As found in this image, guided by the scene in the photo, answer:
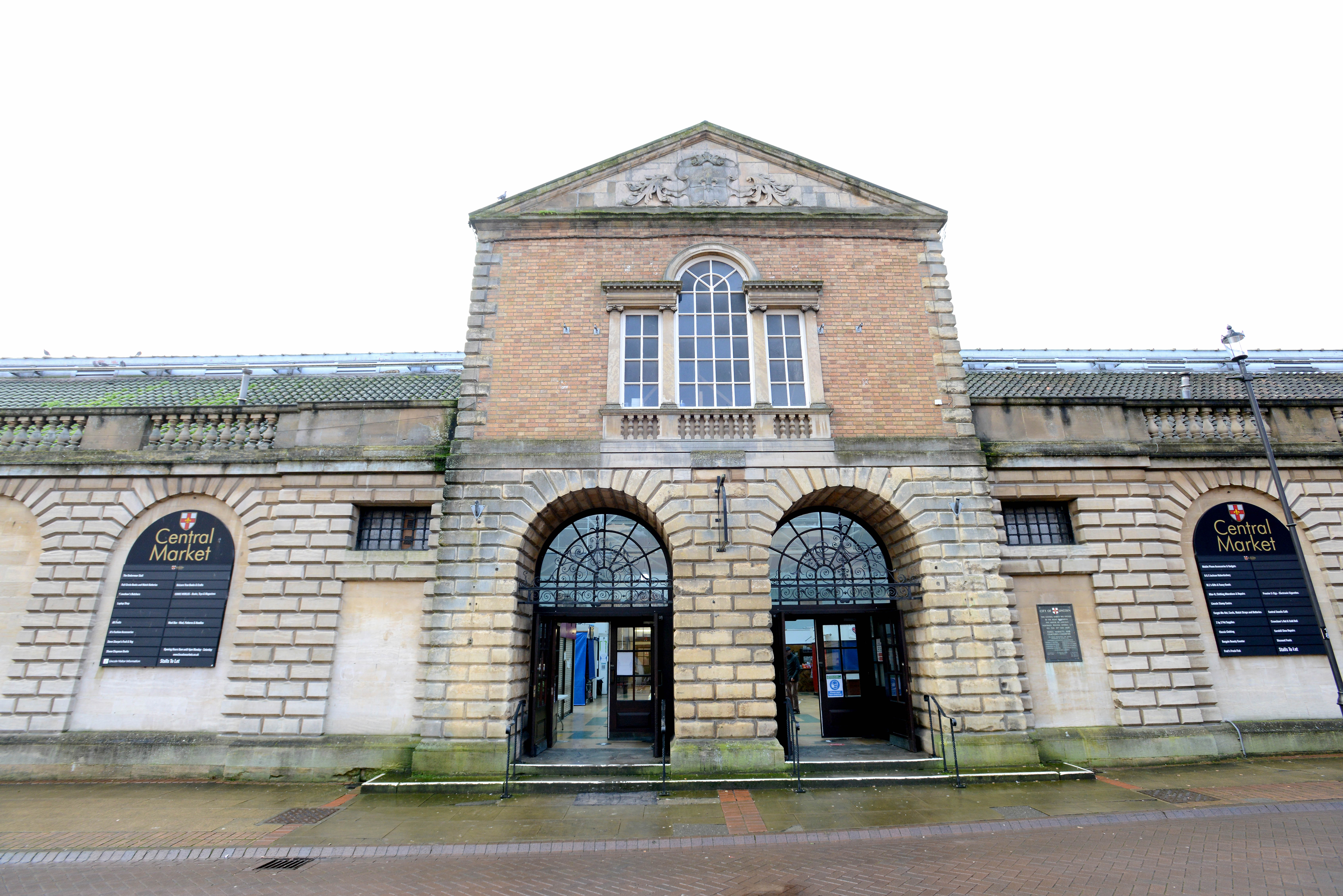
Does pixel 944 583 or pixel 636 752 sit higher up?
pixel 944 583

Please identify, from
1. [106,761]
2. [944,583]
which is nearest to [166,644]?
[106,761]

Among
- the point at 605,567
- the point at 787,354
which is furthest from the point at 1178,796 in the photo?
the point at 605,567

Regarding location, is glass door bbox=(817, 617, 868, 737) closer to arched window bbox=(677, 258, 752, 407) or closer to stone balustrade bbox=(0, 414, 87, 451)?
arched window bbox=(677, 258, 752, 407)

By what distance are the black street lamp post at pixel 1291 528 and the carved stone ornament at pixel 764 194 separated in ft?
28.4

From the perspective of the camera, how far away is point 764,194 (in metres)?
14.0

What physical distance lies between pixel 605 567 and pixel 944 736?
268 inches

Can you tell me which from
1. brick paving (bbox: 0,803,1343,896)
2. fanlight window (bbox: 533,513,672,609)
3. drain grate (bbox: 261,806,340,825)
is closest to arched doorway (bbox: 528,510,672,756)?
fanlight window (bbox: 533,513,672,609)


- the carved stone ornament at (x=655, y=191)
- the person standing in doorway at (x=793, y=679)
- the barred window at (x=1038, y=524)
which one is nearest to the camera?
the barred window at (x=1038, y=524)

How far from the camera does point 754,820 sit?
8.78 metres

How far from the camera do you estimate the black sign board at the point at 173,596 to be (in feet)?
38.8

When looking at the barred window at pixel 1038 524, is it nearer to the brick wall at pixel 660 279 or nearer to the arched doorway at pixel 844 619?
the brick wall at pixel 660 279

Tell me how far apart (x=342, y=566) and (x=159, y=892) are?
19.2 feet

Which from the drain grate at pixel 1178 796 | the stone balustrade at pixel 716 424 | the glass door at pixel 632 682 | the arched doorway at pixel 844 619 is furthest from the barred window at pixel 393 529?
the drain grate at pixel 1178 796

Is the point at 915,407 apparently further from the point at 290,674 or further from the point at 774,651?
the point at 290,674
